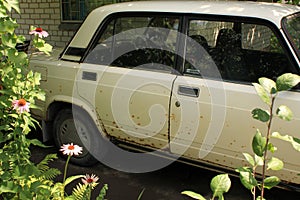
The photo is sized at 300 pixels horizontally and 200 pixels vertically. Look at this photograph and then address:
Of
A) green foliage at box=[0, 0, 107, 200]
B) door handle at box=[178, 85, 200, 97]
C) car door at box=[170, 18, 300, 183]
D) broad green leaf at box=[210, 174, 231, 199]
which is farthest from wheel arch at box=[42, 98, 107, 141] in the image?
broad green leaf at box=[210, 174, 231, 199]

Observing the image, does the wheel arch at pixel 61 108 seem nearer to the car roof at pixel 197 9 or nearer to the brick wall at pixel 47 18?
the car roof at pixel 197 9

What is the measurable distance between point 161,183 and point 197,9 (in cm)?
187

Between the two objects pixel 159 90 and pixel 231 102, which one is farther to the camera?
pixel 159 90

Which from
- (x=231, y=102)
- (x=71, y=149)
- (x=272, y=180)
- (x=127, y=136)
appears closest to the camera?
(x=272, y=180)

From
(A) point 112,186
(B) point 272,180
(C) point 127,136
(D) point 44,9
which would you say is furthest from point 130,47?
(D) point 44,9

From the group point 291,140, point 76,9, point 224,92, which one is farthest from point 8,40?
point 76,9

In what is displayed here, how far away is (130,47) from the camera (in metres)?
3.56

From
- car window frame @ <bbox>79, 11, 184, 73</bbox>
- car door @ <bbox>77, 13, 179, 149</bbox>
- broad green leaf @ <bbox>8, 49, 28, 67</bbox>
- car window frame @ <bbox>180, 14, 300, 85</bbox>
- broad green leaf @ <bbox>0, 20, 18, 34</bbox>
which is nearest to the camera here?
broad green leaf @ <bbox>0, 20, 18, 34</bbox>

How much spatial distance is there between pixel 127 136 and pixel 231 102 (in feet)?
3.84

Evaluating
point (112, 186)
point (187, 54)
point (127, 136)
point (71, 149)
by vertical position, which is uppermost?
point (187, 54)

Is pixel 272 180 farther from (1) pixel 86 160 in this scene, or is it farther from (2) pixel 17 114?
(1) pixel 86 160

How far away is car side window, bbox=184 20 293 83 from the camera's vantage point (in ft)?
9.58

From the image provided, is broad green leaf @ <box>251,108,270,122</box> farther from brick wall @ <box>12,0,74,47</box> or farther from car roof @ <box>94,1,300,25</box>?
brick wall @ <box>12,0,74,47</box>

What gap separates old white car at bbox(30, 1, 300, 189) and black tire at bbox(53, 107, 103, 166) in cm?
1
